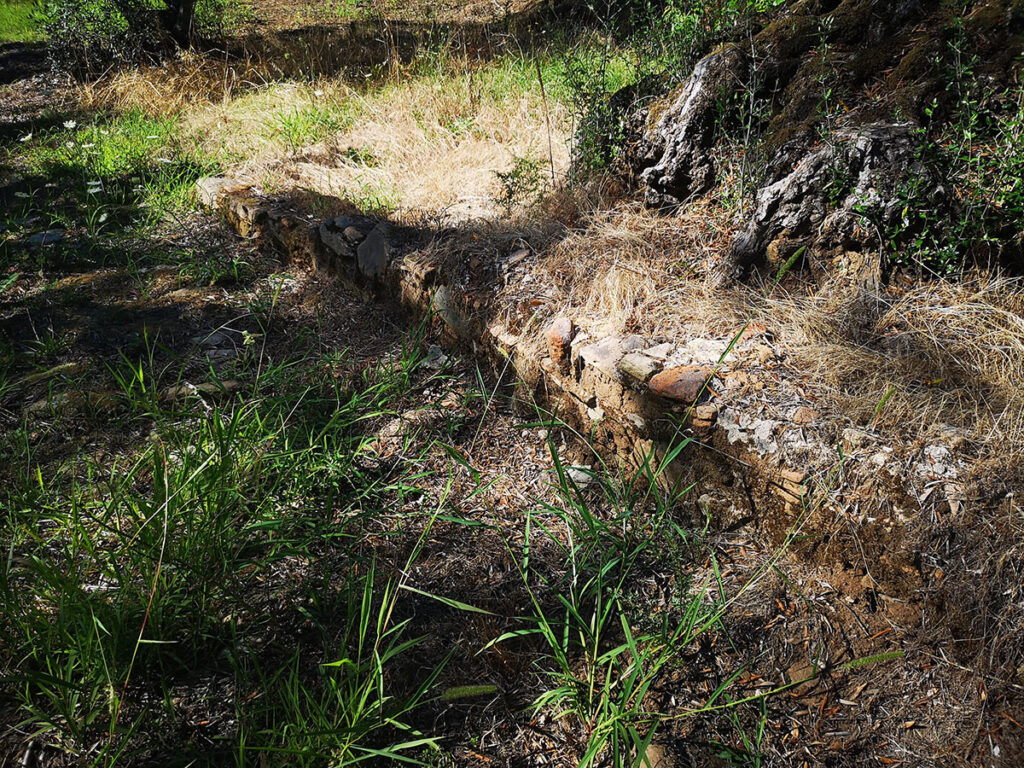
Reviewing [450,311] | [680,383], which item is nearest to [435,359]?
[450,311]

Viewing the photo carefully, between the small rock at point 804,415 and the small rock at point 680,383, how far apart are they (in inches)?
11.2

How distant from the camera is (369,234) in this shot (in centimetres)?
339

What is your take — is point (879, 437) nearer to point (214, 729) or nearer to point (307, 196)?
point (214, 729)

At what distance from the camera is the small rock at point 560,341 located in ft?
8.18

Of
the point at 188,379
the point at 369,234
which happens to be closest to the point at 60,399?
the point at 188,379

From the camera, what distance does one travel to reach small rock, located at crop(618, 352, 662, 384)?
2.20 m

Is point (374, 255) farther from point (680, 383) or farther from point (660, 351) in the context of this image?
point (680, 383)

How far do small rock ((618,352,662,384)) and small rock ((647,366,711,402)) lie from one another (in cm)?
3

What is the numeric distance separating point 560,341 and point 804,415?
90 cm

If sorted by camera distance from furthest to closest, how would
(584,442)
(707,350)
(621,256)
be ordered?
(621,256)
(584,442)
(707,350)

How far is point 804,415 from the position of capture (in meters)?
2.01

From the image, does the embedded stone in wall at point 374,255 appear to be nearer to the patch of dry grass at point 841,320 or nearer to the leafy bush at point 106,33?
the patch of dry grass at point 841,320

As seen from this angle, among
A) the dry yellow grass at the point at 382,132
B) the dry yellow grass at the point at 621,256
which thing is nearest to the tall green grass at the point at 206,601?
the dry yellow grass at the point at 621,256

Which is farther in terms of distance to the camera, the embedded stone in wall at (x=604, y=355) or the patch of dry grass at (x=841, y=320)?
the embedded stone in wall at (x=604, y=355)
